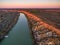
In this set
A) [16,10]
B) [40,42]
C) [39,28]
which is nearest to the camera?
[40,42]

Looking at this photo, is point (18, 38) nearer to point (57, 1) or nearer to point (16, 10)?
point (16, 10)

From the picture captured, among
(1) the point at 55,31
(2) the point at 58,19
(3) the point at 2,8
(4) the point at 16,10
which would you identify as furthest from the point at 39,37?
(3) the point at 2,8

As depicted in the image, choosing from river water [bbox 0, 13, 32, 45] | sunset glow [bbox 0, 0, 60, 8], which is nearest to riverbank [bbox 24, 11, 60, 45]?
river water [bbox 0, 13, 32, 45]

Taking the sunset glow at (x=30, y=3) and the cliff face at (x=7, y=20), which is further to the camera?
the sunset glow at (x=30, y=3)

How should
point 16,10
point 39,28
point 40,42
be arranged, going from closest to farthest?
point 40,42
point 39,28
point 16,10

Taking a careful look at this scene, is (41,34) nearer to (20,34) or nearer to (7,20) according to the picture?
(20,34)

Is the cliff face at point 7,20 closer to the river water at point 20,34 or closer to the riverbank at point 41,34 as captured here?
the river water at point 20,34

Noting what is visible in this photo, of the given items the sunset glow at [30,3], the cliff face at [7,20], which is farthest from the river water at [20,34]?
the sunset glow at [30,3]

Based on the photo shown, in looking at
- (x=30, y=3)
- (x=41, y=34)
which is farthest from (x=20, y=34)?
(x=30, y=3)
